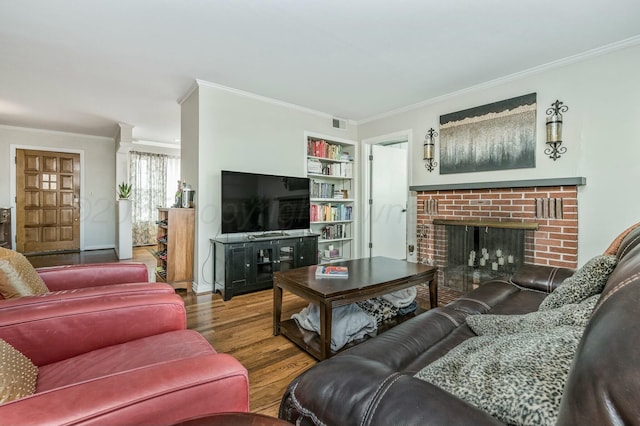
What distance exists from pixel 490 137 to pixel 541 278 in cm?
193

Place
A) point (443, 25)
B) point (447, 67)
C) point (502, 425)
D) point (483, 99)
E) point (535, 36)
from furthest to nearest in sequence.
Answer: point (483, 99)
point (447, 67)
point (535, 36)
point (443, 25)
point (502, 425)

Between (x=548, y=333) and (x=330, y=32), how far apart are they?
2.48 metres

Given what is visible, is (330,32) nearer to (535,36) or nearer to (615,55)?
(535,36)

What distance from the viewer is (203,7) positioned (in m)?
2.12

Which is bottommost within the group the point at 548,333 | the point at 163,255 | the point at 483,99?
the point at 163,255

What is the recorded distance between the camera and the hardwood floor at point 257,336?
5.56 feet

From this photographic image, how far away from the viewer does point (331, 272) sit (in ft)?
7.73

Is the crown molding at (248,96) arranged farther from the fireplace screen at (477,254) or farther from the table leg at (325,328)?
the table leg at (325,328)

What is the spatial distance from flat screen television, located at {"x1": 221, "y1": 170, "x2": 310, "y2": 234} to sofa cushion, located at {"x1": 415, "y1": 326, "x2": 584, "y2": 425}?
2944mm

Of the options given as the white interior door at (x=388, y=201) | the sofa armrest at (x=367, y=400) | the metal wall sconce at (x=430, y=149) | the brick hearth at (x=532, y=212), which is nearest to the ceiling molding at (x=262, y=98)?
the white interior door at (x=388, y=201)

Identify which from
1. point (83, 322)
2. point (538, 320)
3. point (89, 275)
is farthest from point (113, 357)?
point (538, 320)

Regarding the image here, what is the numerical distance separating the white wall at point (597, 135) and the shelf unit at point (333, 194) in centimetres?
241

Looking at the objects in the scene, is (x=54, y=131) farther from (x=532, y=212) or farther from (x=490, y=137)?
(x=532, y=212)

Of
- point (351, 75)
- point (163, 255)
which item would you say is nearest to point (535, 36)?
point (351, 75)
